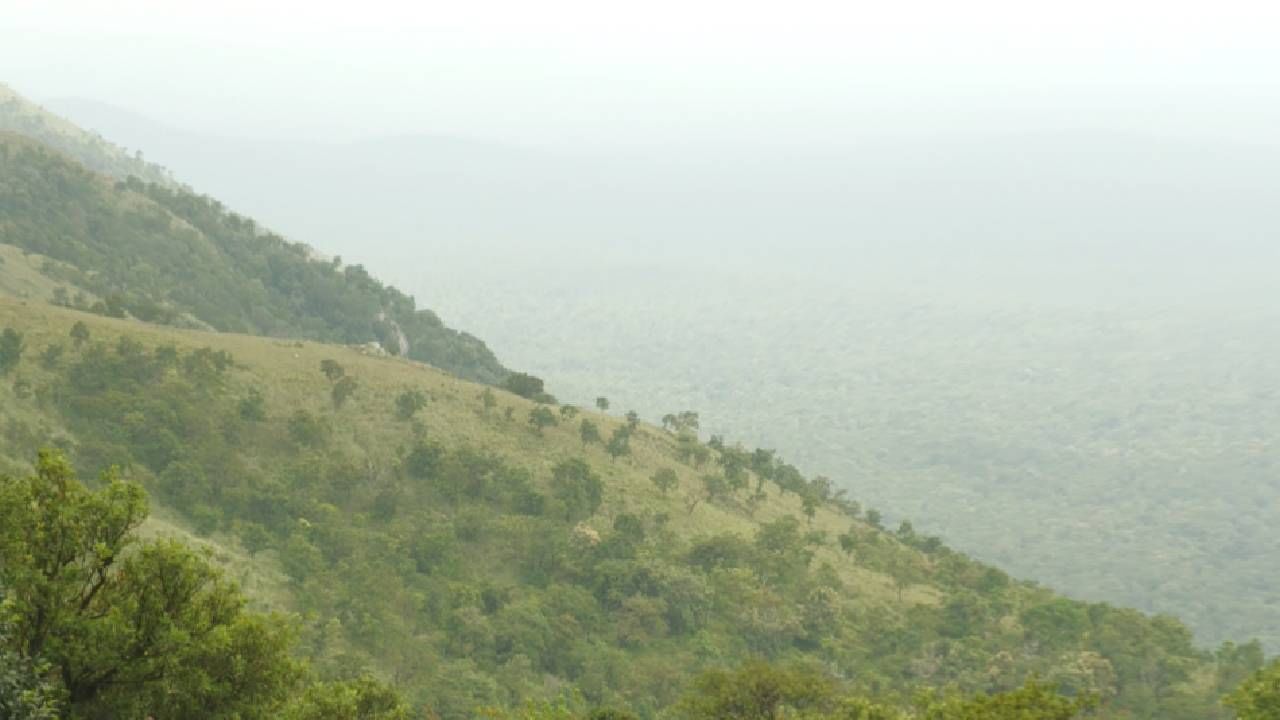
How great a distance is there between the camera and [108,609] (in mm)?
23234

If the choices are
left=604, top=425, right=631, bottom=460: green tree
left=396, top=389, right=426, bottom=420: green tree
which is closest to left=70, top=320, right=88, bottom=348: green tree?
left=396, top=389, right=426, bottom=420: green tree

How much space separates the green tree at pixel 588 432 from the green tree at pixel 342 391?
18523 mm

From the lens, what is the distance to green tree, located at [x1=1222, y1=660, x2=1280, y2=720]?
90.2 ft

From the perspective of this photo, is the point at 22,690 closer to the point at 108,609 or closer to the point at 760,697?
the point at 108,609

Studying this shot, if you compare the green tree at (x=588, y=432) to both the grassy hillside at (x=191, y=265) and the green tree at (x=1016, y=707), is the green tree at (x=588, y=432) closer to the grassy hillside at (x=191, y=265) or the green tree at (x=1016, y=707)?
the grassy hillside at (x=191, y=265)

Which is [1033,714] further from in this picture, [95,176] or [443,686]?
[95,176]

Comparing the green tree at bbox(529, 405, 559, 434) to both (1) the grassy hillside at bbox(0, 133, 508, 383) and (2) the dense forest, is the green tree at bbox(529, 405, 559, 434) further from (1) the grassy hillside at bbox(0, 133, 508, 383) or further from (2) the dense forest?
(1) the grassy hillside at bbox(0, 133, 508, 383)

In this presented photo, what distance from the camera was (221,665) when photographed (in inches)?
952

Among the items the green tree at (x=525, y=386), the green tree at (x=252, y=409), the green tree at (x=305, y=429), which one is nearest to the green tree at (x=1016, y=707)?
the green tree at (x=305, y=429)

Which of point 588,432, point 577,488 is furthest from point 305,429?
point 588,432

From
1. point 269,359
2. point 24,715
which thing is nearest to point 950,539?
point 269,359

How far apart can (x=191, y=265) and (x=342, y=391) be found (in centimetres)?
7133

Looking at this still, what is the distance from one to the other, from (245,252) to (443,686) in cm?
11612

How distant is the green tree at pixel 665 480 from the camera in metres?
86.0
